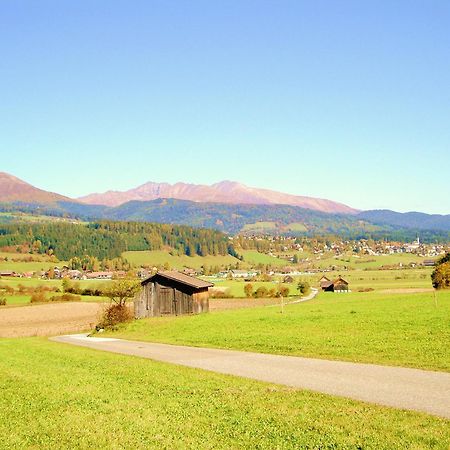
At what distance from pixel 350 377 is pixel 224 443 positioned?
979 centimetres

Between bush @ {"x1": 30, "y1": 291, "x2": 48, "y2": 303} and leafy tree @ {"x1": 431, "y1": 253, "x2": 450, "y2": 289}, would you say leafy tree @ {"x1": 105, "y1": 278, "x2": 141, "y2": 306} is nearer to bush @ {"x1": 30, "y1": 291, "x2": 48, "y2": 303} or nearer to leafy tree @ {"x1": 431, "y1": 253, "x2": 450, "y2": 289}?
leafy tree @ {"x1": 431, "y1": 253, "x2": 450, "y2": 289}

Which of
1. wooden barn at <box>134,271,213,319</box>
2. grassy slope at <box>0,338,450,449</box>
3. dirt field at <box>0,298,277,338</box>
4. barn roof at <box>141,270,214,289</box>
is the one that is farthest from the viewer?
dirt field at <box>0,298,277,338</box>

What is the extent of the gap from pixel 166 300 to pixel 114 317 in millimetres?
13642

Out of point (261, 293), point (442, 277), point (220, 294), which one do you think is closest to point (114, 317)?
point (442, 277)

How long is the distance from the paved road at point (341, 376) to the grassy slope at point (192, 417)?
1.26m

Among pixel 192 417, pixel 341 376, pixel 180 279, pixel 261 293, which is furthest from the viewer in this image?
pixel 261 293

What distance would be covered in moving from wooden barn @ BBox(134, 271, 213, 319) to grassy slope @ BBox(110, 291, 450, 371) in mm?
15280

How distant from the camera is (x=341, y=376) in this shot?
21547 mm

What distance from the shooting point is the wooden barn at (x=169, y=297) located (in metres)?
68.7

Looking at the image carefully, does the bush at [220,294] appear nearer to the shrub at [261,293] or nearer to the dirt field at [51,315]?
the shrub at [261,293]

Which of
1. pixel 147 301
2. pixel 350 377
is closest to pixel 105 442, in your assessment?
pixel 350 377

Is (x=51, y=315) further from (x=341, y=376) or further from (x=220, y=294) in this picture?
(x=341, y=376)

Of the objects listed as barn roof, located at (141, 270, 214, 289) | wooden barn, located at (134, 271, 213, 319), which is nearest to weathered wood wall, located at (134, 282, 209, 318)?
wooden barn, located at (134, 271, 213, 319)

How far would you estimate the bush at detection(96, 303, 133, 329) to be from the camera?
55.8 metres
